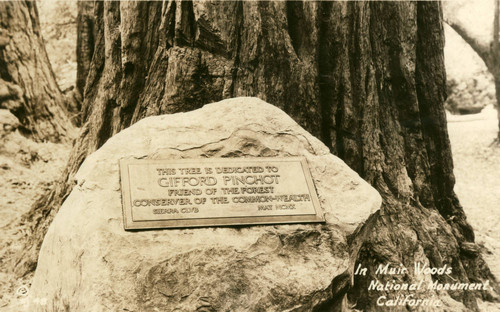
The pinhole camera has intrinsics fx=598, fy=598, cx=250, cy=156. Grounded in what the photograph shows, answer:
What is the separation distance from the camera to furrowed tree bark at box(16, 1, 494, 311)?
15.6ft

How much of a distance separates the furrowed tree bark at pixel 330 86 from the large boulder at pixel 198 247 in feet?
3.30

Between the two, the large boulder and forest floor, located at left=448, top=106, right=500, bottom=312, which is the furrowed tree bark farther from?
the large boulder

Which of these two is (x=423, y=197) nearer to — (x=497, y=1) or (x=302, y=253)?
(x=302, y=253)

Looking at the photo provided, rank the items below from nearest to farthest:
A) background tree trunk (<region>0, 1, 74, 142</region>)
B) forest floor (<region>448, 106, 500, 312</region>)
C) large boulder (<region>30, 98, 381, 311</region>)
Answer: large boulder (<region>30, 98, 381, 311</region>) < background tree trunk (<region>0, 1, 74, 142</region>) < forest floor (<region>448, 106, 500, 312</region>)

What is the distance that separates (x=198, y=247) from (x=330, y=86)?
97.7 inches

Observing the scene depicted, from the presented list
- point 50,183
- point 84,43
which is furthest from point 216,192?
point 84,43

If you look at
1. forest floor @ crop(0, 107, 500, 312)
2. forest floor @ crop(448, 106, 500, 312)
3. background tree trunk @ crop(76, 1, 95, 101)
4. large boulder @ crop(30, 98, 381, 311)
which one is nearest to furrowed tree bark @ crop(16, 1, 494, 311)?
forest floor @ crop(0, 107, 500, 312)

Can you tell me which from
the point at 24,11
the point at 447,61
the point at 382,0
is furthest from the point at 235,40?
the point at 447,61

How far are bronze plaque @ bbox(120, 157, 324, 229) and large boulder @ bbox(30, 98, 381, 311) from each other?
0.20 ft

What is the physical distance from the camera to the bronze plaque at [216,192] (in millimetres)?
3325

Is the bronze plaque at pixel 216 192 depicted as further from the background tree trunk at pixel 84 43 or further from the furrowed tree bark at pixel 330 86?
the background tree trunk at pixel 84 43

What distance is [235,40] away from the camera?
4832 mm
